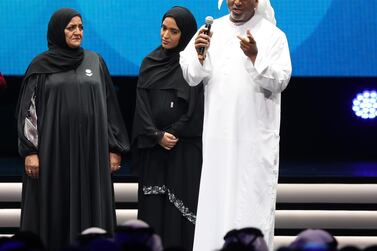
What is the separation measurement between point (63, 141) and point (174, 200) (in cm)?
74

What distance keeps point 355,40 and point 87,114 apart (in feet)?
8.98

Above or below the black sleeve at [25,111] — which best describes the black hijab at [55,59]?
above

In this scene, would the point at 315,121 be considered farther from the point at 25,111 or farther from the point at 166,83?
the point at 25,111

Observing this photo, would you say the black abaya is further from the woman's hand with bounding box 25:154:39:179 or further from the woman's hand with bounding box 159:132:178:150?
the woman's hand with bounding box 159:132:178:150

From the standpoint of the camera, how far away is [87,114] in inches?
254

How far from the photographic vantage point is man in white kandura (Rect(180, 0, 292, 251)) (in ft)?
20.0

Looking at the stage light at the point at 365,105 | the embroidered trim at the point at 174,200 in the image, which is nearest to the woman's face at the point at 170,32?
the embroidered trim at the point at 174,200

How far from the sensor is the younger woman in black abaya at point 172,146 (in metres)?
6.61

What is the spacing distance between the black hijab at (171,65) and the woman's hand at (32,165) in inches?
31.3

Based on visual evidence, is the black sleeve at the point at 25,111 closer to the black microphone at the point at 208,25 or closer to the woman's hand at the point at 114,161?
the woman's hand at the point at 114,161

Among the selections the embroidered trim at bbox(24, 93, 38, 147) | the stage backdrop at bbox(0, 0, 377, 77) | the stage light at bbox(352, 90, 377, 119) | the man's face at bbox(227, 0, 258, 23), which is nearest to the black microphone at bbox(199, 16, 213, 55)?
the man's face at bbox(227, 0, 258, 23)

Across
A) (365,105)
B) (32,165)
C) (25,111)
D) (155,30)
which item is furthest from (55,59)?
(365,105)

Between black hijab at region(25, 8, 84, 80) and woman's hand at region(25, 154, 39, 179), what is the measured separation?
0.47m

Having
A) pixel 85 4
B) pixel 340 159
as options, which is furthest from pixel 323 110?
pixel 85 4
